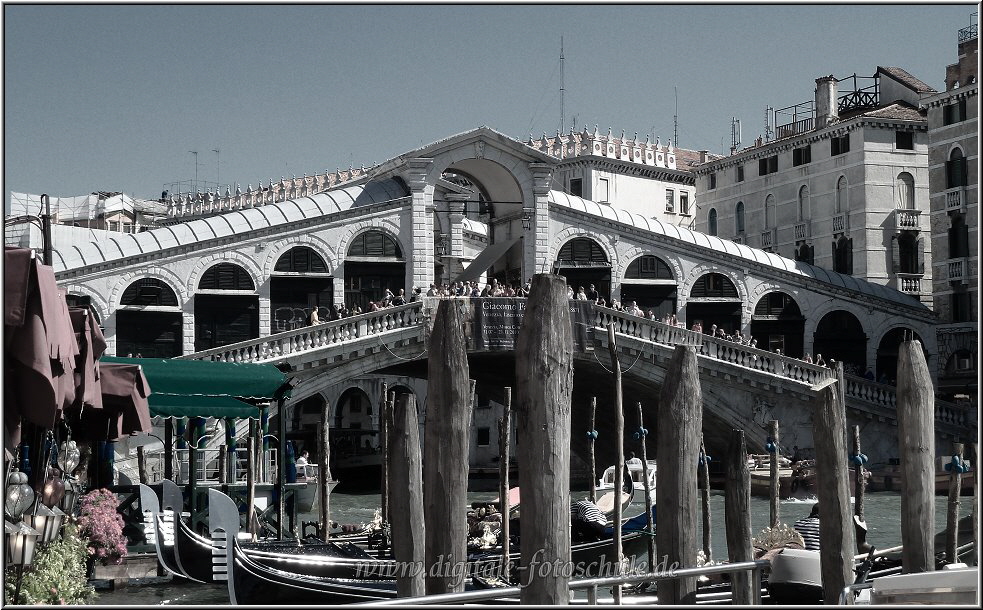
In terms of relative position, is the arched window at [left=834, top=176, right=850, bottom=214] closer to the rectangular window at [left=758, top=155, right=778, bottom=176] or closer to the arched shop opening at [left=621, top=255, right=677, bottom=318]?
the rectangular window at [left=758, top=155, right=778, bottom=176]

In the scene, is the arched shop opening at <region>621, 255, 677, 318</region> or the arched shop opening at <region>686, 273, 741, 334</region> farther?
the arched shop opening at <region>686, 273, 741, 334</region>

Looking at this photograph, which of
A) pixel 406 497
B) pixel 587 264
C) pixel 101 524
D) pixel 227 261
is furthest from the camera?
pixel 587 264

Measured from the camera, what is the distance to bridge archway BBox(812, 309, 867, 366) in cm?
2895

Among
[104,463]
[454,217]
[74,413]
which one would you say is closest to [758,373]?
[454,217]

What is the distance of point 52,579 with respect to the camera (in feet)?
27.9

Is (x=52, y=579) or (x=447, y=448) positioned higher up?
(x=447, y=448)

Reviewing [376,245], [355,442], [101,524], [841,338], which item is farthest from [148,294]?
[841,338]

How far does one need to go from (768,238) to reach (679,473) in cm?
2632

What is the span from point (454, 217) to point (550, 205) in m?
3.50

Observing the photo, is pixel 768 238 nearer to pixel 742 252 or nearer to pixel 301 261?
pixel 742 252

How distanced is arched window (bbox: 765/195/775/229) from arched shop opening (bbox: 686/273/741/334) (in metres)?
5.65

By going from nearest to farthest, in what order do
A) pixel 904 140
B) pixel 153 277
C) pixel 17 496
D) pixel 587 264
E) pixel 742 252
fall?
pixel 17 496
pixel 153 277
pixel 587 264
pixel 742 252
pixel 904 140

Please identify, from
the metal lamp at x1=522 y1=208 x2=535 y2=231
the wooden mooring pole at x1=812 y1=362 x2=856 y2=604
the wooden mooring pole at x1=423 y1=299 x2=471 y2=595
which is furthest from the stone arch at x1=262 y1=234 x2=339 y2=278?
the wooden mooring pole at x1=812 y1=362 x2=856 y2=604

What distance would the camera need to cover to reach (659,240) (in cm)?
2877
